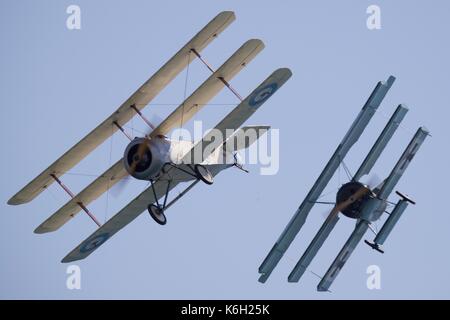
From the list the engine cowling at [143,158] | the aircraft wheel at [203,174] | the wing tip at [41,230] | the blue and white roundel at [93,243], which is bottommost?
the wing tip at [41,230]

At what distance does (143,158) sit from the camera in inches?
1064

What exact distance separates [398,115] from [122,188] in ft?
18.2

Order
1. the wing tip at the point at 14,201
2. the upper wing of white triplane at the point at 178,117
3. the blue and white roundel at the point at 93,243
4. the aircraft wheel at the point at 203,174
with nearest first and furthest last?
1. the upper wing of white triplane at the point at 178,117
2. the aircraft wheel at the point at 203,174
3. the wing tip at the point at 14,201
4. the blue and white roundel at the point at 93,243

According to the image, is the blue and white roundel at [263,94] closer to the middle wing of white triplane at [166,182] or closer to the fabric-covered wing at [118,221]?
the middle wing of white triplane at [166,182]

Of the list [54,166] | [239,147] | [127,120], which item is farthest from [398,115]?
[54,166]

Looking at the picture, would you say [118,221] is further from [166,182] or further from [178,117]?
[178,117]

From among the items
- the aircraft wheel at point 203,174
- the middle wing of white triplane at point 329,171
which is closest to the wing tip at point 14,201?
the aircraft wheel at point 203,174

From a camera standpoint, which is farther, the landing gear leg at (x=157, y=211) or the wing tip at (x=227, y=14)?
the landing gear leg at (x=157, y=211)

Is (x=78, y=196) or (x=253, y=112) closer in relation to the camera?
(x=253, y=112)

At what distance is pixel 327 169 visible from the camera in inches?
1089

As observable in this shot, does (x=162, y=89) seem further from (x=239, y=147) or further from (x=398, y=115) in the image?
(x=398, y=115)

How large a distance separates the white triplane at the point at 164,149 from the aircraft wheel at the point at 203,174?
0.06ft

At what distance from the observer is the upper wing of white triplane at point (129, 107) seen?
90.4 feet

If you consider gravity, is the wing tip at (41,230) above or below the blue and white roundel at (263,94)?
below
